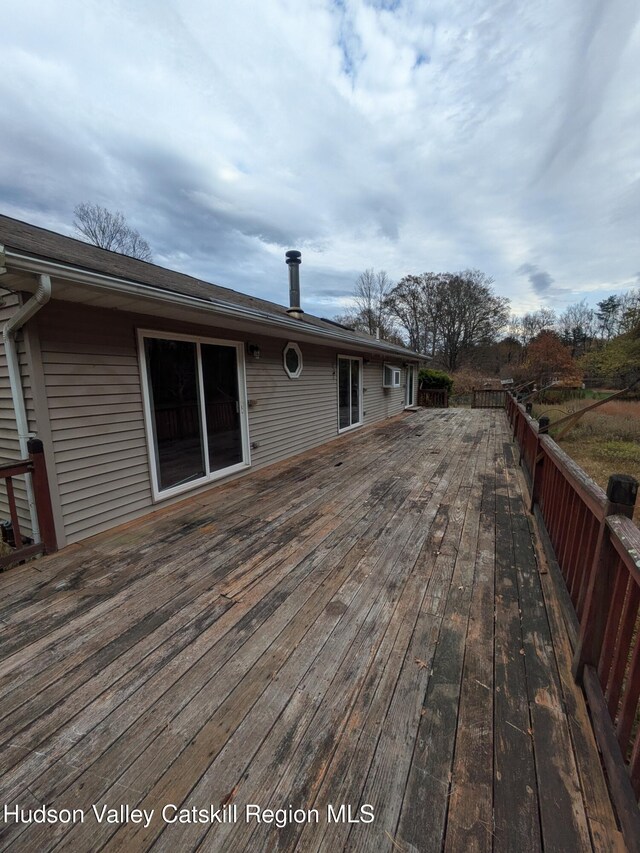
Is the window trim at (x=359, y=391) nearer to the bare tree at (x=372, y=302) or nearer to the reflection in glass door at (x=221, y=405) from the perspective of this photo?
the reflection in glass door at (x=221, y=405)

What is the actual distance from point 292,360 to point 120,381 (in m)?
3.03

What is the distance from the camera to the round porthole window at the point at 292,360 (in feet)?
18.4

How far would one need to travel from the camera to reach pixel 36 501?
265cm

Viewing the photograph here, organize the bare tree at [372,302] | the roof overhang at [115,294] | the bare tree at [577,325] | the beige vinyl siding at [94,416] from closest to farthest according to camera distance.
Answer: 1. the roof overhang at [115,294]
2. the beige vinyl siding at [94,416]
3. the bare tree at [372,302]
4. the bare tree at [577,325]

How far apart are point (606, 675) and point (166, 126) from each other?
985cm

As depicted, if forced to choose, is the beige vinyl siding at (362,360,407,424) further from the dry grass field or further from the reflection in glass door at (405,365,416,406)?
the dry grass field

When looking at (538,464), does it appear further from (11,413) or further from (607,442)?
(607,442)

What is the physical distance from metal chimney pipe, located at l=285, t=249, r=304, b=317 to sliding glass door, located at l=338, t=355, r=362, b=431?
157 centimetres

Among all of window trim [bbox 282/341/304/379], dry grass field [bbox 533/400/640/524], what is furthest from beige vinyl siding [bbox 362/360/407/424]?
dry grass field [bbox 533/400/640/524]

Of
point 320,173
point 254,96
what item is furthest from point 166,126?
point 320,173

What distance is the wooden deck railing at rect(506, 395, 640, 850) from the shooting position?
1.05 metres

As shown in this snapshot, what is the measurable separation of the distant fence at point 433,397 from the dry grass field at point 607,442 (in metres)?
5.65

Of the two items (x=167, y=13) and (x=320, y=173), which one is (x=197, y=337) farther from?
(x=320, y=173)

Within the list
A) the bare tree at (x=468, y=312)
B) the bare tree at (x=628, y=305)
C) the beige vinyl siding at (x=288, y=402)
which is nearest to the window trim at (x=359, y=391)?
the beige vinyl siding at (x=288, y=402)
